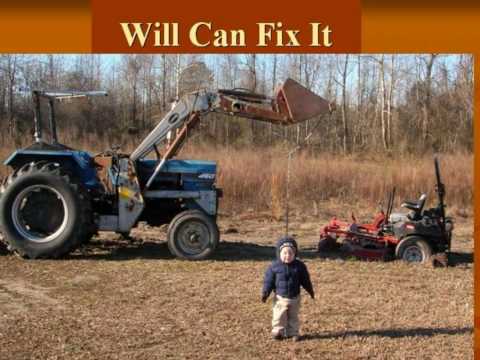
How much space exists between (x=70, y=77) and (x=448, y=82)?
1193 centimetres

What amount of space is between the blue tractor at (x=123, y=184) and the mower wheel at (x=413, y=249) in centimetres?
213

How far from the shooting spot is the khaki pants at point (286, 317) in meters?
5.66

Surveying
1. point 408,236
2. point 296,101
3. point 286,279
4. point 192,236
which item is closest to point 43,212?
point 192,236

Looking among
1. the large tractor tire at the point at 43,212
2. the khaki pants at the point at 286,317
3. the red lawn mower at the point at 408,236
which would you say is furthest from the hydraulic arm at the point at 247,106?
the khaki pants at the point at 286,317

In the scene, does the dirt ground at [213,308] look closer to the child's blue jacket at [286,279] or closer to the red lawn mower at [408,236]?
the red lawn mower at [408,236]

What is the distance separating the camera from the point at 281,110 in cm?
932

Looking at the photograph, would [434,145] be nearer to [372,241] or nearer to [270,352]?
[372,241]

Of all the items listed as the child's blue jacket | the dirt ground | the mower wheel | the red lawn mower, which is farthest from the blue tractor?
the child's blue jacket

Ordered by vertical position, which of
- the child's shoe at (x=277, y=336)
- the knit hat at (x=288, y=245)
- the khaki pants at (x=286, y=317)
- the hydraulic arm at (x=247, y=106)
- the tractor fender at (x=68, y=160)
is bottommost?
the child's shoe at (x=277, y=336)

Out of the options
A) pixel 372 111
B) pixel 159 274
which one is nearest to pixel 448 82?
pixel 372 111

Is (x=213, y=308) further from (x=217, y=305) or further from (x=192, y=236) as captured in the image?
(x=192, y=236)

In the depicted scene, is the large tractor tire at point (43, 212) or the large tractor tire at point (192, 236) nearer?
the large tractor tire at point (43, 212)

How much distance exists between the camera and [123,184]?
9.39m

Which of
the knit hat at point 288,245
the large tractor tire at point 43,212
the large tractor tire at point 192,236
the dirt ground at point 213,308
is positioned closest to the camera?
the dirt ground at point 213,308
